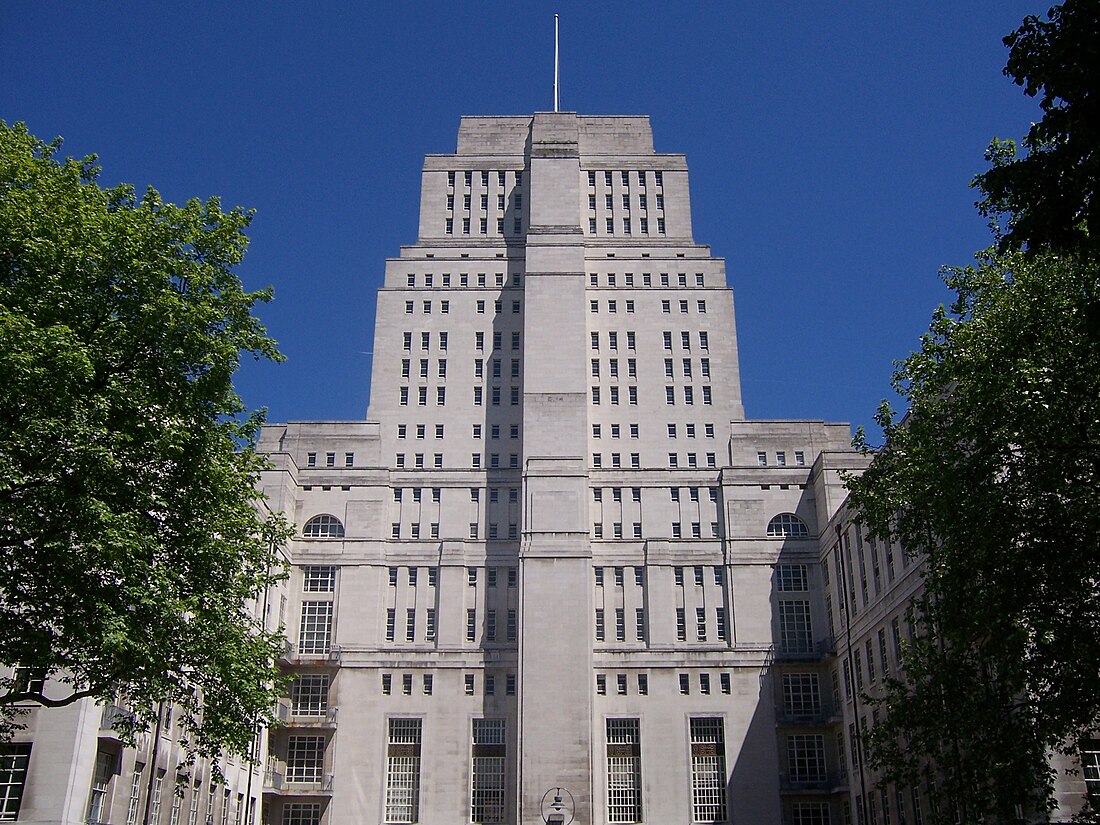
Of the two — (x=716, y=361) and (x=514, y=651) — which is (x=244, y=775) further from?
(x=716, y=361)

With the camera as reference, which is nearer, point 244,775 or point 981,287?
point 981,287

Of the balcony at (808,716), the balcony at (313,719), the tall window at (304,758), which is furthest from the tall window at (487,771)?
the balcony at (808,716)

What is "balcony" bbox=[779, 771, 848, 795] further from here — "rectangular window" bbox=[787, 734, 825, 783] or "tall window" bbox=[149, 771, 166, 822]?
"tall window" bbox=[149, 771, 166, 822]

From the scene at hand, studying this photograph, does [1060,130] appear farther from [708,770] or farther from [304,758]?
[304,758]

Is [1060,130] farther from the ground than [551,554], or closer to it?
closer to it

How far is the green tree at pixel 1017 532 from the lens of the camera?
2684 cm

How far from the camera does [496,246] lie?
87.6m

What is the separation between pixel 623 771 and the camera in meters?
69.4

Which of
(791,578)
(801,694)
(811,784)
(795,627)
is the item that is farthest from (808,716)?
(791,578)

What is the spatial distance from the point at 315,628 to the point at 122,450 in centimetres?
4886

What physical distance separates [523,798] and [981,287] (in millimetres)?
44867

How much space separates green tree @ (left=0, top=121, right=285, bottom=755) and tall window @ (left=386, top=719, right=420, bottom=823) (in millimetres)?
42022

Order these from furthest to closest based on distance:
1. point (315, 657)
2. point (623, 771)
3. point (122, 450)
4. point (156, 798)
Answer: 1. point (315, 657)
2. point (623, 771)
3. point (156, 798)
4. point (122, 450)

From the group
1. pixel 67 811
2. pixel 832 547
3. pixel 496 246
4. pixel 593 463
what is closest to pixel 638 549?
pixel 593 463
